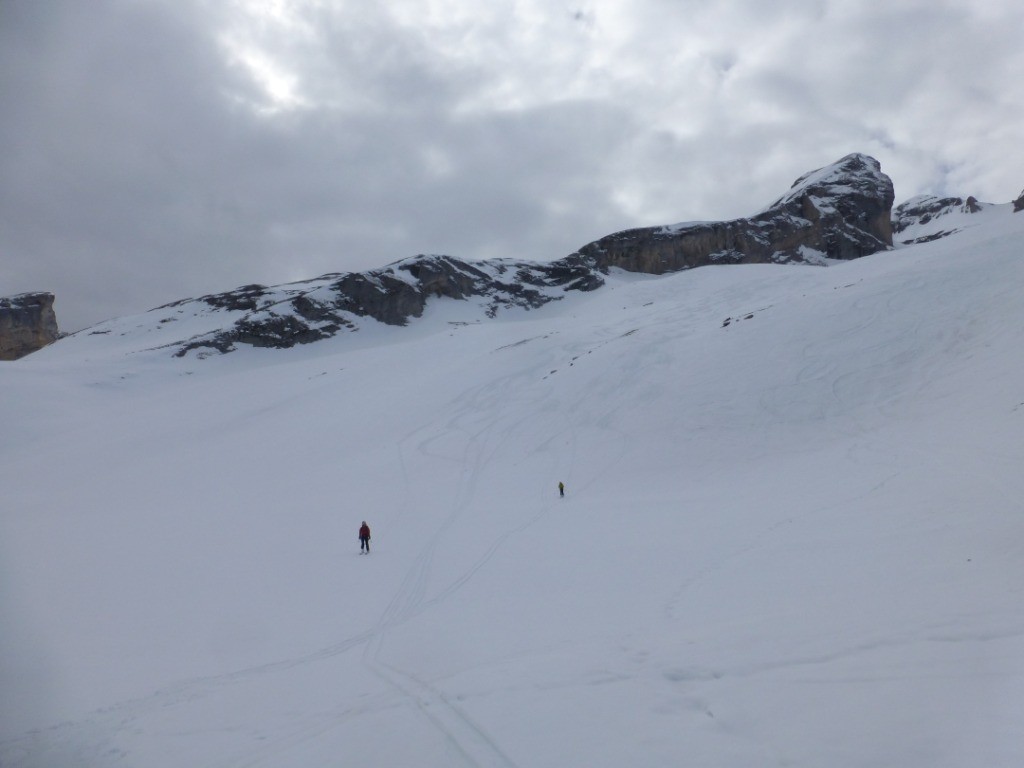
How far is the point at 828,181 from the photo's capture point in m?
108

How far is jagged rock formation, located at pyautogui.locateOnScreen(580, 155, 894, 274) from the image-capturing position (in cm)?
9769

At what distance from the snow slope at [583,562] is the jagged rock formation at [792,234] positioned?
2892 inches

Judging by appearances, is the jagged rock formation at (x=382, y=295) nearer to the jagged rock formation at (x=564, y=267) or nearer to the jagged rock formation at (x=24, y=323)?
the jagged rock formation at (x=564, y=267)

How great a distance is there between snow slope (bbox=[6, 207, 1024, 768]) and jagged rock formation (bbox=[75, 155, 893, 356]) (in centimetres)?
5253

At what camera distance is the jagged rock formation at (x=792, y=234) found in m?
97.7

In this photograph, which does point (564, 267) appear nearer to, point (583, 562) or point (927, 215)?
point (583, 562)

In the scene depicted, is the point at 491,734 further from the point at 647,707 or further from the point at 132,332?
the point at 132,332

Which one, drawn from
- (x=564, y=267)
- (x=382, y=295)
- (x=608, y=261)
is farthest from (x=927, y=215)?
(x=382, y=295)

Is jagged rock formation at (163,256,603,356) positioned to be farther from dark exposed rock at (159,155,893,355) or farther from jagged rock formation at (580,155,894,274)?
jagged rock formation at (580,155,894,274)

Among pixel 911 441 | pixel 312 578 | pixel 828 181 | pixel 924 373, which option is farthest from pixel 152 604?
pixel 828 181

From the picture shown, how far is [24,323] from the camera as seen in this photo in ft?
389

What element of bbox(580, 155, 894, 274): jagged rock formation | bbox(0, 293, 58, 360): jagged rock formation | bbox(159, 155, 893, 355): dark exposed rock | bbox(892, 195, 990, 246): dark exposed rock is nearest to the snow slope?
bbox(159, 155, 893, 355): dark exposed rock

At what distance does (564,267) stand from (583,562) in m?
97.6

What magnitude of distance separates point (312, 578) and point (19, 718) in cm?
641
